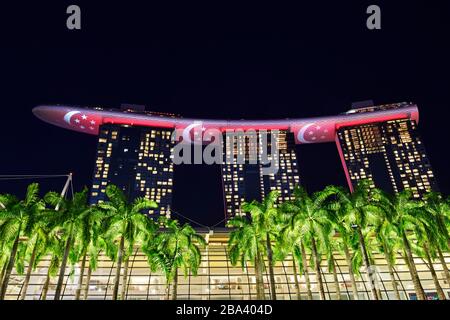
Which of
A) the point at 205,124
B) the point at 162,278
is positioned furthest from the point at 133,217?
the point at 205,124

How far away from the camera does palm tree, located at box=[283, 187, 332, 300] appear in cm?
3788

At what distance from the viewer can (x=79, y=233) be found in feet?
124

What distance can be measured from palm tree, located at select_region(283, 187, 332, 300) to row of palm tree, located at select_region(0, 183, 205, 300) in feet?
40.5

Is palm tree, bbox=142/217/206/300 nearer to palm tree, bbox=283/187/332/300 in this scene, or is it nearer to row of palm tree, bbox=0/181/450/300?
row of palm tree, bbox=0/181/450/300

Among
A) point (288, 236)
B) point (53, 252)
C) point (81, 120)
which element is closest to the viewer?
point (53, 252)

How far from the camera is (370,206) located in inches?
1512

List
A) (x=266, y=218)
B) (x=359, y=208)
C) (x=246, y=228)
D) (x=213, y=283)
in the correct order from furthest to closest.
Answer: (x=213, y=283) < (x=246, y=228) < (x=266, y=218) < (x=359, y=208)

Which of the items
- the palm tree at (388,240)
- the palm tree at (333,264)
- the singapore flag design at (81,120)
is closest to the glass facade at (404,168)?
the singapore flag design at (81,120)

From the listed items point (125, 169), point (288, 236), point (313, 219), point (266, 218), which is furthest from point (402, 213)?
point (125, 169)

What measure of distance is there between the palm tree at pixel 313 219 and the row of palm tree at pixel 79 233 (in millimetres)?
12344

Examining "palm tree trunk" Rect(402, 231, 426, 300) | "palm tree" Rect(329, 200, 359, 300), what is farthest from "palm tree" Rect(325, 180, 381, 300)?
"palm tree trunk" Rect(402, 231, 426, 300)

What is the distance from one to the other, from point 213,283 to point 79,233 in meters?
20.5

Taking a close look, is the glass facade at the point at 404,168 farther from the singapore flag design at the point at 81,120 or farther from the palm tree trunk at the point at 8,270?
the palm tree trunk at the point at 8,270

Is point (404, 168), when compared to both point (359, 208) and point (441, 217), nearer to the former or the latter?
point (441, 217)
